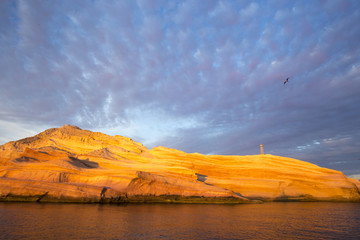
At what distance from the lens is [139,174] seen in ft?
85.3

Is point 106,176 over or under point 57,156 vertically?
under

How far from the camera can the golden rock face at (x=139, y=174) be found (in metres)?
23.5

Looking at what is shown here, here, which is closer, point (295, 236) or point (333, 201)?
point (295, 236)

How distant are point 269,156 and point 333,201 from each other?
1262cm

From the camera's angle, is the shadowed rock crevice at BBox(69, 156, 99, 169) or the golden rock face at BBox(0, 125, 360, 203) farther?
the shadowed rock crevice at BBox(69, 156, 99, 169)

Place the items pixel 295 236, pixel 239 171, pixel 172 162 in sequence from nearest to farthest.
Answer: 1. pixel 295 236
2. pixel 172 162
3. pixel 239 171

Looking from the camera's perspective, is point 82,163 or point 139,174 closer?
point 139,174

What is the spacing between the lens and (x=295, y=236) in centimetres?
1132

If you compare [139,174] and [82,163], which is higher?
[82,163]

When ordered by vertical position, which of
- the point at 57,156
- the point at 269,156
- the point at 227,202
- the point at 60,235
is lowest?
the point at 60,235

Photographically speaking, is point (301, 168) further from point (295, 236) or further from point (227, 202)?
point (295, 236)

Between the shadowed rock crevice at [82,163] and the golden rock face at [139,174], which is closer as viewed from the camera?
the golden rock face at [139,174]

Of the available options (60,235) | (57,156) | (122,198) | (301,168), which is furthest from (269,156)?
(60,235)

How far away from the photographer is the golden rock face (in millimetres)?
23516
